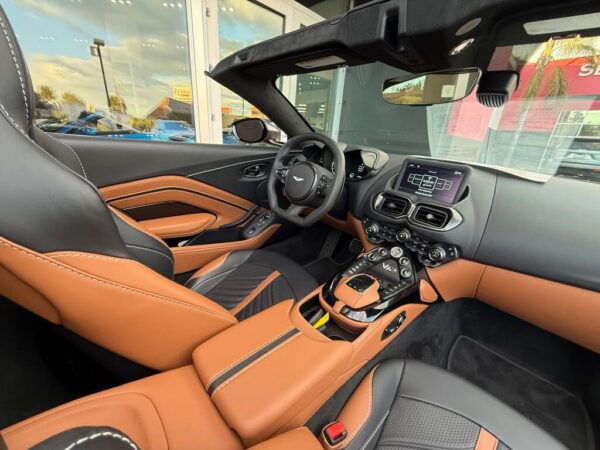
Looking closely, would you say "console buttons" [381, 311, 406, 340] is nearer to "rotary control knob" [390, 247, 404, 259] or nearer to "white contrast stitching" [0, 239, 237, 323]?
"rotary control knob" [390, 247, 404, 259]

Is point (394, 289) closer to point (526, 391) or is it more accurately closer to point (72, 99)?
point (526, 391)

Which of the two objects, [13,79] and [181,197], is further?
[181,197]

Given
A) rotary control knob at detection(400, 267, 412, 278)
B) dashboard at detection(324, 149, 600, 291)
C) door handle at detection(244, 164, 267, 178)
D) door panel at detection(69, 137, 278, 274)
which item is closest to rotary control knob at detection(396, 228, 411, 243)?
dashboard at detection(324, 149, 600, 291)

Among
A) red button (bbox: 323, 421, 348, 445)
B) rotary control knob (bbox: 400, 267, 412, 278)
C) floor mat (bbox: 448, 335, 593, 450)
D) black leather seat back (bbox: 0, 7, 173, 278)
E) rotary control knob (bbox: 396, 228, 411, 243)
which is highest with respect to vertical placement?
black leather seat back (bbox: 0, 7, 173, 278)

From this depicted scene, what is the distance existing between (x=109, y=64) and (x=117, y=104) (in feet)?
1.08

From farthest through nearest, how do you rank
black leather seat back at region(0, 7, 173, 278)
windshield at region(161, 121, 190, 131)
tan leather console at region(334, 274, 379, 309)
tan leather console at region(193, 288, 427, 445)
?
windshield at region(161, 121, 190, 131)
tan leather console at region(334, 274, 379, 309)
tan leather console at region(193, 288, 427, 445)
black leather seat back at region(0, 7, 173, 278)

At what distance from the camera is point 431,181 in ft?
3.45

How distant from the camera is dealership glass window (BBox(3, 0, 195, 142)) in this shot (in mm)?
2141

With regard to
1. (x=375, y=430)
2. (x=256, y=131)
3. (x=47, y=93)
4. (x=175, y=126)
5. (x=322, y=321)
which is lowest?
(x=375, y=430)

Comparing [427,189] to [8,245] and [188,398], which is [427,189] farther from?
[8,245]

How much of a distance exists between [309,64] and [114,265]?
87 centimetres

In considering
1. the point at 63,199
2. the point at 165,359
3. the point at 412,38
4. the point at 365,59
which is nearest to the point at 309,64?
the point at 365,59

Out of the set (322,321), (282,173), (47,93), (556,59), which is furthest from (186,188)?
(47,93)

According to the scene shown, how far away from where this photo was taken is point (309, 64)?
987 mm
